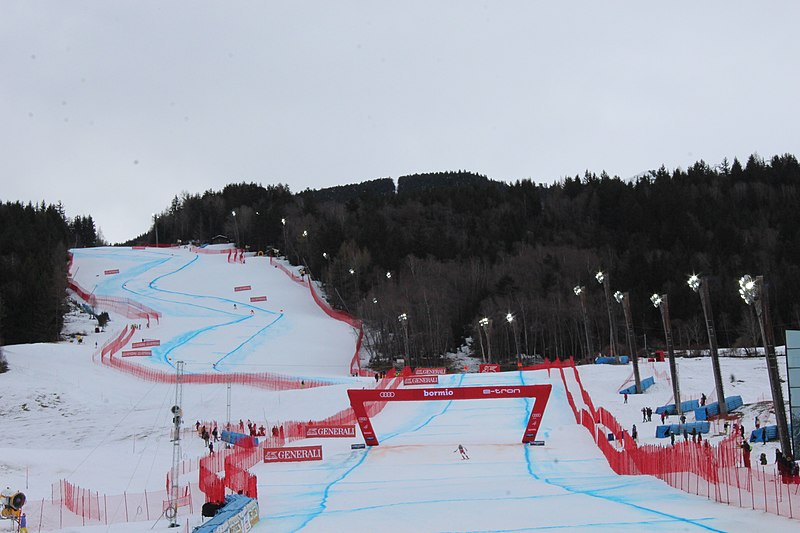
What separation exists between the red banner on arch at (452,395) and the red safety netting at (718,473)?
3.53 m

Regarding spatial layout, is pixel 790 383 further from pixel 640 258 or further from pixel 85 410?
pixel 640 258

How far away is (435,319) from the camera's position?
262 feet

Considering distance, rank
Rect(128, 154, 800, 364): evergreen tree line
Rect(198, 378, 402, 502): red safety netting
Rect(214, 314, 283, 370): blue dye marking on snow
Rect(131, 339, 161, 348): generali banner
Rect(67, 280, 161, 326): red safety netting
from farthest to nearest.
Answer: Rect(128, 154, 800, 364): evergreen tree line → Rect(67, 280, 161, 326): red safety netting → Rect(131, 339, 161, 348): generali banner → Rect(214, 314, 283, 370): blue dye marking on snow → Rect(198, 378, 402, 502): red safety netting

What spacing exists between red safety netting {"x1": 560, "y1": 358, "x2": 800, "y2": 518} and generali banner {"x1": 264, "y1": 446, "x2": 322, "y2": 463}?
1079cm

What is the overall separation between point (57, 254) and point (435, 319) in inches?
1828

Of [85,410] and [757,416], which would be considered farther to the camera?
[85,410]

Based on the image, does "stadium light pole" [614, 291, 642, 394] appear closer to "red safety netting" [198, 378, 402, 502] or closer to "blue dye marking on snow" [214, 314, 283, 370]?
"red safety netting" [198, 378, 402, 502]

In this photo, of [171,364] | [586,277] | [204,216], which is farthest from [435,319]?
[204,216]

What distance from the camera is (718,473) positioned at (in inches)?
719

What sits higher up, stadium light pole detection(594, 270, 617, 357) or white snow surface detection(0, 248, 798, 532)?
stadium light pole detection(594, 270, 617, 357)

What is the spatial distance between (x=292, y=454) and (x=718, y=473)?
52.2 feet

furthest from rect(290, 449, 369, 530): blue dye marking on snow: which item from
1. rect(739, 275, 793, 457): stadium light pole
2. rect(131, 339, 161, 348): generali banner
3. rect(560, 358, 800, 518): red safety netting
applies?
rect(131, 339, 161, 348): generali banner

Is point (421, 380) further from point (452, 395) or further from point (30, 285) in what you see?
point (30, 285)

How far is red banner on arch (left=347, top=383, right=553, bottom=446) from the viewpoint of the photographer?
102ft
